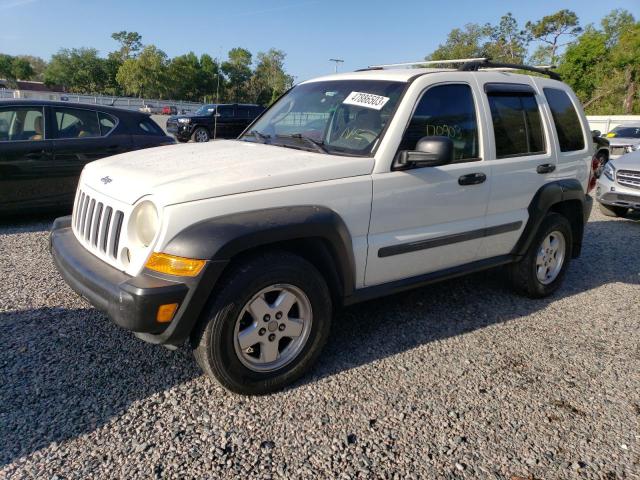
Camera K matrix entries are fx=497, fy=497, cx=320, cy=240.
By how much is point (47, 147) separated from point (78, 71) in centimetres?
10531

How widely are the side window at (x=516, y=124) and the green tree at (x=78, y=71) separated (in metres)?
98.6

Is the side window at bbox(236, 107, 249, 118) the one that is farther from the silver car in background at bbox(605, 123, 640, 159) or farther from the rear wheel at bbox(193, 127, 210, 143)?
the silver car in background at bbox(605, 123, 640, 159)

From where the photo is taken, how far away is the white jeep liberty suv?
2.51 meters

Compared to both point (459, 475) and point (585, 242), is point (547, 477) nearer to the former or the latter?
point (459, 475)

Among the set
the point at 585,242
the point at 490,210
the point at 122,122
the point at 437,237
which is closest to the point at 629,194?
the point at 585,242

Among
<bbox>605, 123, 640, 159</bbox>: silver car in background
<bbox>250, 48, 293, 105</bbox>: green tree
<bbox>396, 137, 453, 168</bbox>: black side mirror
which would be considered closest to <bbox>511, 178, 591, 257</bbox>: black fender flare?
<bbox>396, 137, 453, 168</bbox>: black side mirror

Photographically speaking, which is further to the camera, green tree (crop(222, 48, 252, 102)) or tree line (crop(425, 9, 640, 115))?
green tree (crop(222, 48, 252, 102))

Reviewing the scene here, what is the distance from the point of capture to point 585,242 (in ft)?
22.5

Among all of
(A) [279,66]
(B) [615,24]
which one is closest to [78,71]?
(A) [279,66]

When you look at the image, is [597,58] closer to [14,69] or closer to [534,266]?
[534,266]

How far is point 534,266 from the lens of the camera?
439cm

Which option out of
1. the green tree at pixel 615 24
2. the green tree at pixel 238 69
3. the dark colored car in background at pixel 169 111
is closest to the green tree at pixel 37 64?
the green tree at pixel 238 69

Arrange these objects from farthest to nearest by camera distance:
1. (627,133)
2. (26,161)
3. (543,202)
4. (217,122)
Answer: (217,122), (627,133), (26,161), (543,202)

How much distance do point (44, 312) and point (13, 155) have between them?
3.07 m
